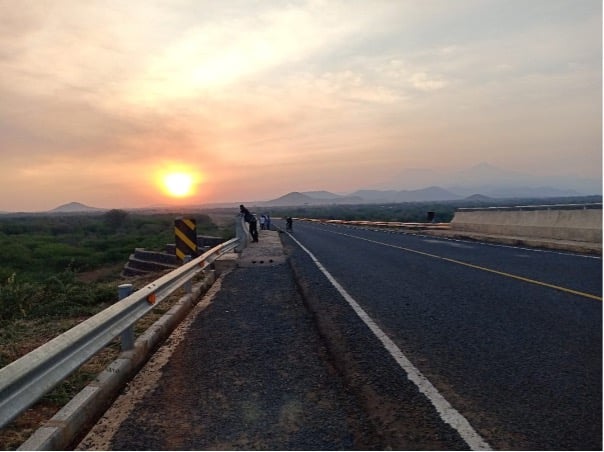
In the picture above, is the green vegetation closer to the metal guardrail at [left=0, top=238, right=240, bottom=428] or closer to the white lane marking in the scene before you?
the metal guardrail at [left=0, top=238, right=240, bottom=428]

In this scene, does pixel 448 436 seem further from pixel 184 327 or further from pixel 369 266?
pixel 369 266

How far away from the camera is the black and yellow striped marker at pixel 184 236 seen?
42.5 feet

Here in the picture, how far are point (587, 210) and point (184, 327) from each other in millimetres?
16443

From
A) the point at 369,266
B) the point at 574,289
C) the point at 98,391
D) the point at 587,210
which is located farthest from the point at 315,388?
the point at 587,210

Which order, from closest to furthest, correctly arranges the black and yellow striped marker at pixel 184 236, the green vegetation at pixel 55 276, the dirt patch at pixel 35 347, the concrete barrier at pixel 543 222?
the dirt patch at pixel 35 347 → the green vegetation at pixel 55 276 → the black and yellow striped marker at pixel 184 236 → the concrete barrier at pixel 543 222

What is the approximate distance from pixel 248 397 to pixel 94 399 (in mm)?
1312

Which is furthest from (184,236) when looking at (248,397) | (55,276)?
(248,397)

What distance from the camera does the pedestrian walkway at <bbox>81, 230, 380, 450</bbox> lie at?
3910 mm

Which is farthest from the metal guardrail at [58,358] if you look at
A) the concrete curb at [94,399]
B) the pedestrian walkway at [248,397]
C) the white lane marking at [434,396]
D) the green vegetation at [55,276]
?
the green vegetation at [55,276]

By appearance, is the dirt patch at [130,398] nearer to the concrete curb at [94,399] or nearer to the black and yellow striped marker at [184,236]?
the concrete curb at [94,399]

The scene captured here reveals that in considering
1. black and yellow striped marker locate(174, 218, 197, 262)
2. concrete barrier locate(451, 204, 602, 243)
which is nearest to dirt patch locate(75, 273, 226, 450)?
black and yellow striped marker locate(174, 218, 197, 262)

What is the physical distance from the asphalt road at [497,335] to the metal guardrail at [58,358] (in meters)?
2.46

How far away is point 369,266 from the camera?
14977 mm

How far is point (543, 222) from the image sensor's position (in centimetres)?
2158
